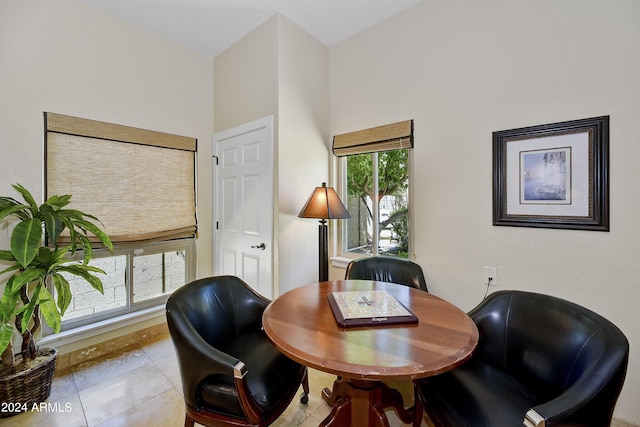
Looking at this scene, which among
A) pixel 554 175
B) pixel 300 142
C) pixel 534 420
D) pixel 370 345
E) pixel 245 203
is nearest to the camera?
pixel 534 420

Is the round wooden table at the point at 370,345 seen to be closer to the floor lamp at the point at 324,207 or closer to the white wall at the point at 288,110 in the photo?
the floor lamp at the point at 324,207

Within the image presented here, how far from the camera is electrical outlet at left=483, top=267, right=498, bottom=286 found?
6.28ft

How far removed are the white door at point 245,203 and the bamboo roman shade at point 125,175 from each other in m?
0.32

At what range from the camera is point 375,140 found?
2.47 metres

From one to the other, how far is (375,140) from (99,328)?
2923mm

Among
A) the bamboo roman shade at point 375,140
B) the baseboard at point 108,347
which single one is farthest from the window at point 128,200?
the bamboo roman shade at point 375,140

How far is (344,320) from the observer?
48.0 inches

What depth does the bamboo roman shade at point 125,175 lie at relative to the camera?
2.13 meters

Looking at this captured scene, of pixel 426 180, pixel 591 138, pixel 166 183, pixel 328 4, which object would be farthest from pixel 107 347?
pixel 591 138

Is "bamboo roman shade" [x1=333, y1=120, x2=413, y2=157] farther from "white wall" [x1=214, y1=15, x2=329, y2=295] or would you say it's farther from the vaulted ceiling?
the vaulted ceiling

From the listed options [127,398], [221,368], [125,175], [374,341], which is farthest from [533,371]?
[125,175]

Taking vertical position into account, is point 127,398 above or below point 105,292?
below

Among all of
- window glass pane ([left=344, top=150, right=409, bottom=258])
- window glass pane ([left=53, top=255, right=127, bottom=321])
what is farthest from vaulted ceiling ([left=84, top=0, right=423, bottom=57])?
window glass pane ([left=53, top=255, right=127, bottom=321])

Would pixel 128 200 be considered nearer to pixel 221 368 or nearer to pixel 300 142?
pixel 300 142
